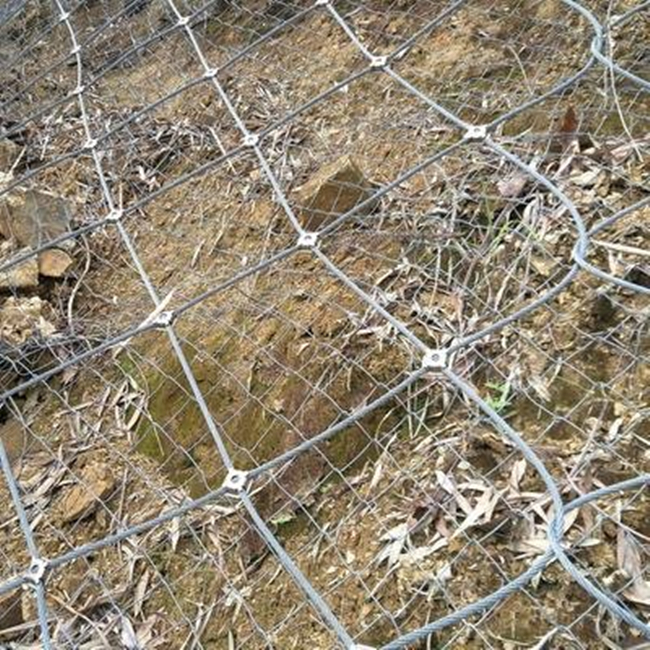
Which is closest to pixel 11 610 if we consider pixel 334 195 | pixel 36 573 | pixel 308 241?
pixel 36 573

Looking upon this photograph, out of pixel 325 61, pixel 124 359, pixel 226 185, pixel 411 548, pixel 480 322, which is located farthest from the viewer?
pixel 325 61

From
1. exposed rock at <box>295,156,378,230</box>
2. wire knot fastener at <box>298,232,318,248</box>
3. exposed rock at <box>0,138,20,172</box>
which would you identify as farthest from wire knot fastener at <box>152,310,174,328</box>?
exposed rock at <box>0,138,20,172</box>

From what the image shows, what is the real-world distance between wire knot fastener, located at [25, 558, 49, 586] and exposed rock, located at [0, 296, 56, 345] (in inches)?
17.9

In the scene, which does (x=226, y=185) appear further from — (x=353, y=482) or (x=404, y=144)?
(x=353, y=482)

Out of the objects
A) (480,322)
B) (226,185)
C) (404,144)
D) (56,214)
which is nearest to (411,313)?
(480,322)

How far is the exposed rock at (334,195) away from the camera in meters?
1.25

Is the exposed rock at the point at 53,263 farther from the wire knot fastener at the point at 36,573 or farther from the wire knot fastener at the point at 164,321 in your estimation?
the wire knot fastener at the point at 36,573

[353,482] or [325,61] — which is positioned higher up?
[325,61]

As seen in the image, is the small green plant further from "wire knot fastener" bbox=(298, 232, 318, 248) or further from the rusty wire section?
"wire knot fastener" bbox=(298, 232, 318, 248)

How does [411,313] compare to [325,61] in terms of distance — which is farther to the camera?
[325,61]

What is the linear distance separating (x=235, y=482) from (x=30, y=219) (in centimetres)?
77

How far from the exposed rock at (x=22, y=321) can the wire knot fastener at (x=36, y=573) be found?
455mm

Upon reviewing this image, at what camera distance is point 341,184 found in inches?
49.3

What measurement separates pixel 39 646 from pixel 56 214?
2.52 feet
